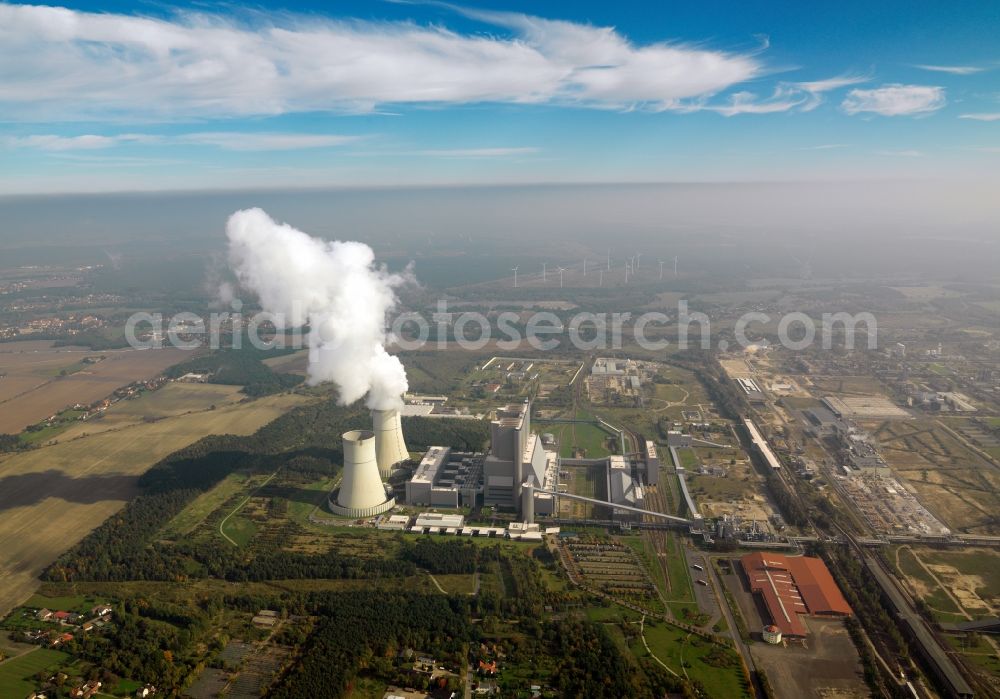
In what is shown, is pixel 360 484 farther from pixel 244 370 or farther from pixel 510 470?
pixel 244 370

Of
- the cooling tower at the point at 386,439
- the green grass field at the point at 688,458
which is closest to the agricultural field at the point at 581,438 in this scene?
the green grass field at the point at 688,458

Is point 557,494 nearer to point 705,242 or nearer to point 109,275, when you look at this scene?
point 109,275

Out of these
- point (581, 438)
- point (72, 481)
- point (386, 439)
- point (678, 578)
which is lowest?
point (678, 578)

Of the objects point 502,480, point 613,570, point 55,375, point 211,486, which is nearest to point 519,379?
point 502,480

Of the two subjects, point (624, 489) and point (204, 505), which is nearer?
point (624, 489)

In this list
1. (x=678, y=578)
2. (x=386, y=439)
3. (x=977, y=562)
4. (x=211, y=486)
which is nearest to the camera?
(x=678, y=578)

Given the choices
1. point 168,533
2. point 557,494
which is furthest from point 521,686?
point 168,533

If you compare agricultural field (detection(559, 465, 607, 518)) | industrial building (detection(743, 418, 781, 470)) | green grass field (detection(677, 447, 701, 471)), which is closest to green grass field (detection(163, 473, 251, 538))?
agricultural field (detection(559, 465, 607, 518))
